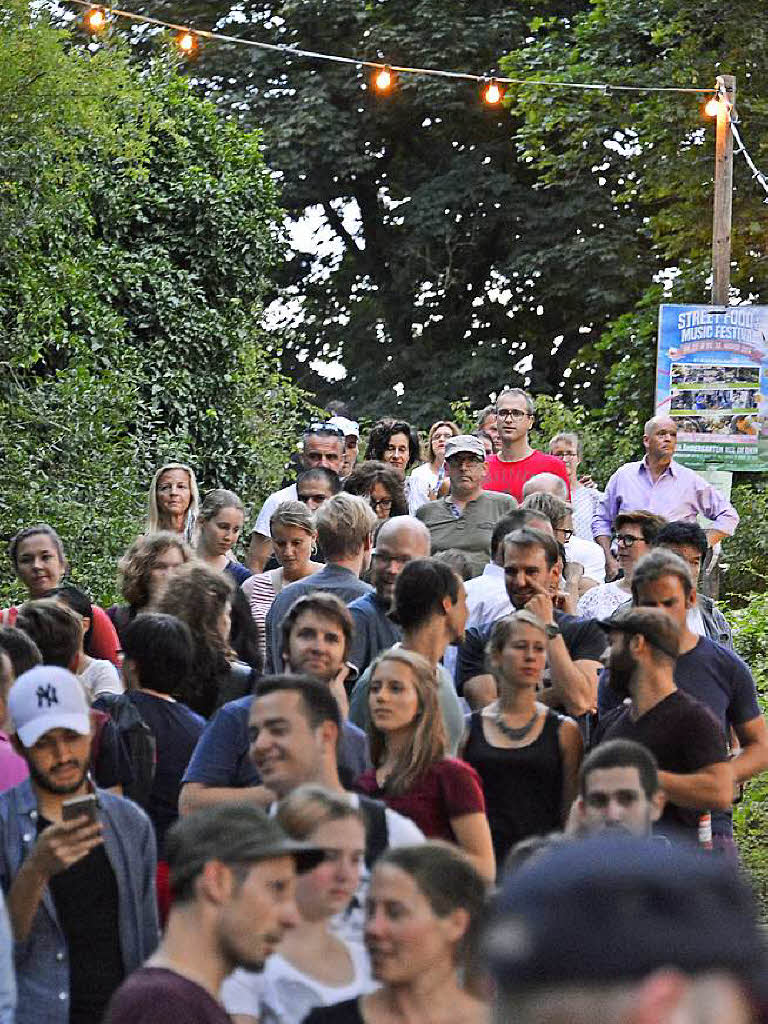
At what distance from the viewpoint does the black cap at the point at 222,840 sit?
352 cm

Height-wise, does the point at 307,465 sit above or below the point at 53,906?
above

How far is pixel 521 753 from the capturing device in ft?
18.8

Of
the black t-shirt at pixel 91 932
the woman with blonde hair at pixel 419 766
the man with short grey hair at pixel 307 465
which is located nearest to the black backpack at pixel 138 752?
the woman with blonde hair at pixel 419 766

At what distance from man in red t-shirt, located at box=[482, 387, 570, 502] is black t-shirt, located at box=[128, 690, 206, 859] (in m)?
5.41

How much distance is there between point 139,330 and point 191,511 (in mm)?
10406

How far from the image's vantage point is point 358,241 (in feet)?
120

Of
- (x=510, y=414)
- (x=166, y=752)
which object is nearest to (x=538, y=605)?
(x=166, y=752)

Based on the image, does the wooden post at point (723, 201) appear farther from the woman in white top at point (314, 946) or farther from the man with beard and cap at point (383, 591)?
the woman in white top at point (314, 946)

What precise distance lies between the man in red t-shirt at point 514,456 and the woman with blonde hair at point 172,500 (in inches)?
85.7

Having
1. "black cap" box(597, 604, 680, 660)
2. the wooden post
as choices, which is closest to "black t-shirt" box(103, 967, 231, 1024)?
"black cap" box(597, 604, 680, 660)

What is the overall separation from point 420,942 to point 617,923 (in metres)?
2.49

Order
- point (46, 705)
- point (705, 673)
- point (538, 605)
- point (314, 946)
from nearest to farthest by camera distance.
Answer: point (314, 946), point (46, 705), point (705, 673), point (538, 605)

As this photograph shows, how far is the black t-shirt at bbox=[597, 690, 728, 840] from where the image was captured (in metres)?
5.70

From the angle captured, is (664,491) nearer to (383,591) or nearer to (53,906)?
(383,591)
